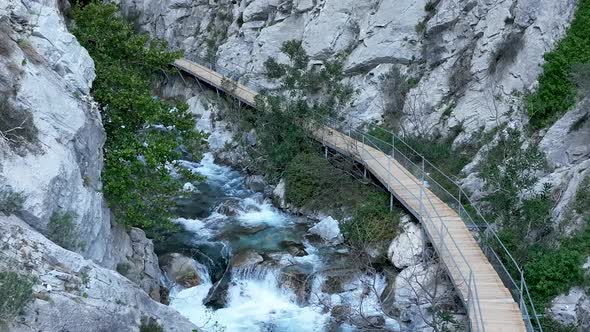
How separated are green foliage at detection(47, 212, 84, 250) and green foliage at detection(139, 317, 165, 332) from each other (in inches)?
85.4

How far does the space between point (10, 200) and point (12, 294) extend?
271 centimetres

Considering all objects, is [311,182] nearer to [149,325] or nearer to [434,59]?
[434,59]

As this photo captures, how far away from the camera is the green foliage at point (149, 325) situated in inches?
461

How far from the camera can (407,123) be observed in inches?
1075

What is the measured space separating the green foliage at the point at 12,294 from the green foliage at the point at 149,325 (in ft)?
8.93

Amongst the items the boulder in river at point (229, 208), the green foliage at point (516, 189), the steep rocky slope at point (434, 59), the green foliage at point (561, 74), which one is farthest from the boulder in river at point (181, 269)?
the green foliage at point (561, 74)

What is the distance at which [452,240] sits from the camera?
17.5 m

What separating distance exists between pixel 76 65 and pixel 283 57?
21.0 m

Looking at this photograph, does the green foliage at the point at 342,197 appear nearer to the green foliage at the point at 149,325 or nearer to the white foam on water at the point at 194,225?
the white foam on water at the point at 194,225

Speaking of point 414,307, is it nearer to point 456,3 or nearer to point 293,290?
point 293,290

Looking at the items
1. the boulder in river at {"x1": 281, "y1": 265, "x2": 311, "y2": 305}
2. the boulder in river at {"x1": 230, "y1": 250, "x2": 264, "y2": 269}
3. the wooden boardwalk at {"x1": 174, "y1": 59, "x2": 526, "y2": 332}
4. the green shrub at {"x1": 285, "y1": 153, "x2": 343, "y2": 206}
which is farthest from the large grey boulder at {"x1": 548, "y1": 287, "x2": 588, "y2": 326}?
the green shrub at {"x1": 285, "y1": 153, "x2": 343, "y2": 206}

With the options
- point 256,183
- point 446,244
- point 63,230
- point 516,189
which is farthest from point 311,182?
point 63,230

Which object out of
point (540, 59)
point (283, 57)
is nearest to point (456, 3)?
point (540, 59)

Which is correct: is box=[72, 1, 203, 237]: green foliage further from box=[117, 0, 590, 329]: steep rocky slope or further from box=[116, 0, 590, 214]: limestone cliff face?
box=[116, 0, 590, 214]: limestone cliff face
